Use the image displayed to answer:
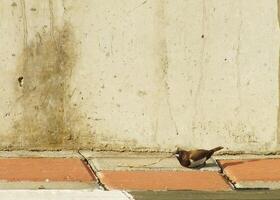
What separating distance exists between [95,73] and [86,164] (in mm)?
698

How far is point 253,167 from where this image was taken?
21.7ft

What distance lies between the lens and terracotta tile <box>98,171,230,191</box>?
6.06 meters

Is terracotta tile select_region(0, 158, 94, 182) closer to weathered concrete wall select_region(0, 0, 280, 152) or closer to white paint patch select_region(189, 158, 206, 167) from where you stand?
weathered concrete wall select_region(0, 0, 280, 152)

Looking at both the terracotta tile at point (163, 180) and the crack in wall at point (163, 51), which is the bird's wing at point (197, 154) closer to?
the terracotta tile at point (163, 180)

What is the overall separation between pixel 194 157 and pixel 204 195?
2.01 feet

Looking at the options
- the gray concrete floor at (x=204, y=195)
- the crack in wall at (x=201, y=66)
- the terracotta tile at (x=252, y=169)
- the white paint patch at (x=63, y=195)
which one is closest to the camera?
the white paint patch at (x=63, y=195)

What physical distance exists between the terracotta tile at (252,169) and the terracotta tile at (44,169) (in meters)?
1.02

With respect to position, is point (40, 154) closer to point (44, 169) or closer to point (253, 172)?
point (44, 169)

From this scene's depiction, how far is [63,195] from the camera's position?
18.9 ft

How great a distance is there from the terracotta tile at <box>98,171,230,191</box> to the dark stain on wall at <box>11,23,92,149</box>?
24.0 inches

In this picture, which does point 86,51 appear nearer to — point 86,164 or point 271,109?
point 86,164

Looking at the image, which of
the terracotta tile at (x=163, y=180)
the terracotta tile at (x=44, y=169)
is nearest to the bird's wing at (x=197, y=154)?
the terracotta tile at (x=163, y=180)

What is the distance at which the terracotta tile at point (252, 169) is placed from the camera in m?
6.36

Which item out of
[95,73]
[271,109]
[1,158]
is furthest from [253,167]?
[1,158]
